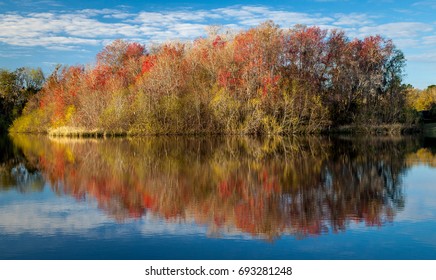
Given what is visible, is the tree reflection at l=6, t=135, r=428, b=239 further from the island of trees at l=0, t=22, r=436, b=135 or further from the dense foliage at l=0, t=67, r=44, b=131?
the dense foliage at l=0, t=67, r=44, b=131

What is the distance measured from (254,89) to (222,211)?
38553 millimetres

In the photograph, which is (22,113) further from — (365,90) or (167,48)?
(365,90)

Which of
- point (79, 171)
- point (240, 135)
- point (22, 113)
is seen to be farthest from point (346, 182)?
point (22, 113)

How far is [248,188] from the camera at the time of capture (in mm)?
15844

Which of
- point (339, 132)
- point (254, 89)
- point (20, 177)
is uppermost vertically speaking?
point (254, 89)

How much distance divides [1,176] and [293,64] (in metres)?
37.4

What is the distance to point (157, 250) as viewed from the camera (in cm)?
920

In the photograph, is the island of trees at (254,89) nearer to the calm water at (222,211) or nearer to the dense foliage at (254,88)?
the dense foliage at (254,88)

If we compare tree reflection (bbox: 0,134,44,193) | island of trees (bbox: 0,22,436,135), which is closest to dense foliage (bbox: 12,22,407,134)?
island of trees (bbox: 0,22,436,135)

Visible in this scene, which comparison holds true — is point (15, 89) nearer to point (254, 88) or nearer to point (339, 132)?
point (254, 88)

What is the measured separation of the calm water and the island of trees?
93.2 feet

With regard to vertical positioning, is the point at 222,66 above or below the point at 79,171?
above

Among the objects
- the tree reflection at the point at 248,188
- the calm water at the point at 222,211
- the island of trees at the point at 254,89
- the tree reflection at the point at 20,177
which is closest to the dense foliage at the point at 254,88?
the island of trees at the point at 254,89

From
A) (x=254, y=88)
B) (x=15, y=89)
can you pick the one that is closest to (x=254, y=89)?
(x=254, y=88)
